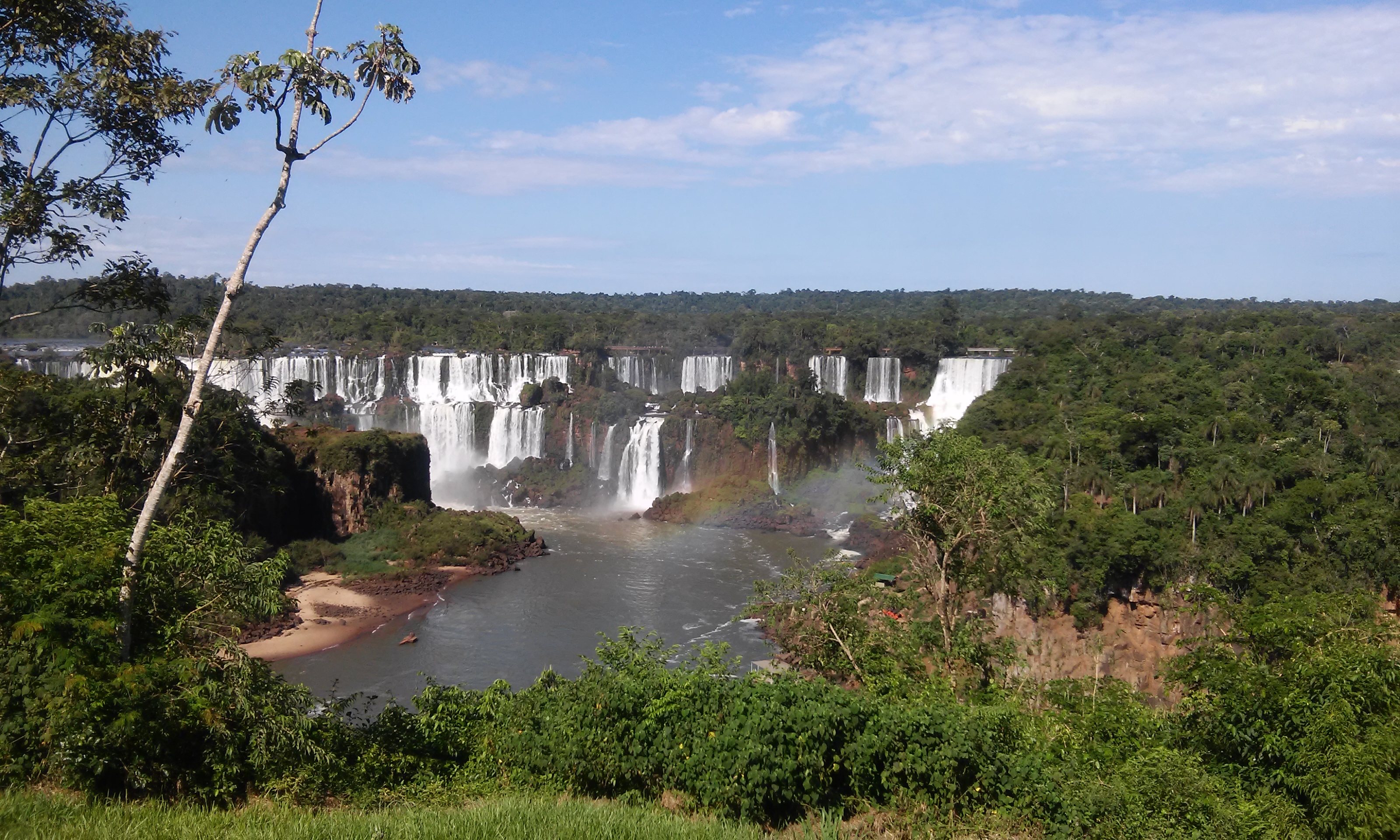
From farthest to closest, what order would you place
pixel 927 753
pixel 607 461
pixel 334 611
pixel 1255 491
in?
pixel 607 461, pixel 334 611, pixel 1255 491, pixel 927 753

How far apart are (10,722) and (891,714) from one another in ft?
18.3

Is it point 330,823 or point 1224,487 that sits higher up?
point 330,823

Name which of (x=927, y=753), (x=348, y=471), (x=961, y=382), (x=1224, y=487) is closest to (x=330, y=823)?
(x=927, y=753)

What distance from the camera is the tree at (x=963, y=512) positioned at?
11.2 meters

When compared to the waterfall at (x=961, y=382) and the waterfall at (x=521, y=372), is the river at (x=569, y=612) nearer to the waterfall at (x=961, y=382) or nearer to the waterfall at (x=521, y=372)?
the waterfall at (x=961, y=382)

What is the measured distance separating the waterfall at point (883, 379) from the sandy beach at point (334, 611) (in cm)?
2493

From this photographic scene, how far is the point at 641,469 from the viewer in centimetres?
4259

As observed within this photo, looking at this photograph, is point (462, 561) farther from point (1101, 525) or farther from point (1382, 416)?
point (1382, 416)

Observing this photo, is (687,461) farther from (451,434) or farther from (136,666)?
(136,666)

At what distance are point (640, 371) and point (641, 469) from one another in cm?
995

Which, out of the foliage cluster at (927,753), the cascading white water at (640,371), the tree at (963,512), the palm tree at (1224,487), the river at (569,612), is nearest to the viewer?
the foliage cluster at (927,753)

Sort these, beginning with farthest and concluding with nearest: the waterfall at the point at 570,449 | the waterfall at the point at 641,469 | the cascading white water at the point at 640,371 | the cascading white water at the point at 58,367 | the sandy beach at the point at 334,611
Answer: the cascading white water at the point at 640,371 < the waterfall at the point at 570,449 < the waterfall at the point at 641,469 < the cascading white water at the point at 58,367 < the sandy beach at the point at 334,611

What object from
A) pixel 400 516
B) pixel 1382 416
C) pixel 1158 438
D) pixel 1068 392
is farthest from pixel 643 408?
pixel 1382 416

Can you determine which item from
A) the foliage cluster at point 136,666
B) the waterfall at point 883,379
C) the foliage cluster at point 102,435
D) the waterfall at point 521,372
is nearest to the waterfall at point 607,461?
the waterfall at point 521,372
